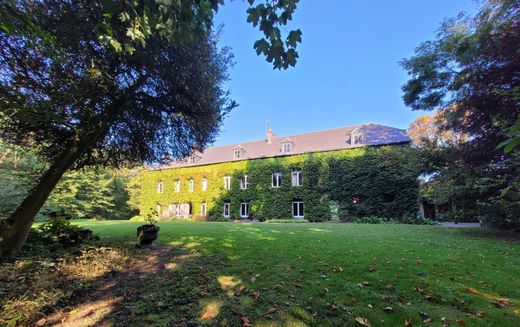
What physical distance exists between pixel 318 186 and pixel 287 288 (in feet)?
69.0

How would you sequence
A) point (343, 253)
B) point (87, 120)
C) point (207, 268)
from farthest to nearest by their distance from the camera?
point (87, 120) → point (343, 253) → point (207, 268)

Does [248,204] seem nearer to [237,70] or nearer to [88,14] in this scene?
[237,70]

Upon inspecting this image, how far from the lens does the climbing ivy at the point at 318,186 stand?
2169 cm

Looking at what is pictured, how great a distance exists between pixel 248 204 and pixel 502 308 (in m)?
25.4

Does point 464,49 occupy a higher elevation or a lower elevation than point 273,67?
higher

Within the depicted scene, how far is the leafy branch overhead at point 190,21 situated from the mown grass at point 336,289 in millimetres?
3228

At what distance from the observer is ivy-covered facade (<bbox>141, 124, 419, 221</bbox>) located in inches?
862

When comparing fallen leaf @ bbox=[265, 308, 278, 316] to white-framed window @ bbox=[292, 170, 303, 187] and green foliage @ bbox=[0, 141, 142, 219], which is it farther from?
white-framed window @ bbox=[292, 170, 303, 187]

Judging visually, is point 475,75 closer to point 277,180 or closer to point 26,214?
point 26,214

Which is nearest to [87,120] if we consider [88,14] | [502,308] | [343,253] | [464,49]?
[88,14]

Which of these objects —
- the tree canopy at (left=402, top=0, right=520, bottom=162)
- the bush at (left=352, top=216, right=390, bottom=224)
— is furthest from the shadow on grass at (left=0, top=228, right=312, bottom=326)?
the bush at (left=352, top=216, right=390, bottom=224)

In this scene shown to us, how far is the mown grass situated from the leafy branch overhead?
3.23 m

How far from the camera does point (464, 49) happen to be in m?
10.0

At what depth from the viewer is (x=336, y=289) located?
13.7ft
